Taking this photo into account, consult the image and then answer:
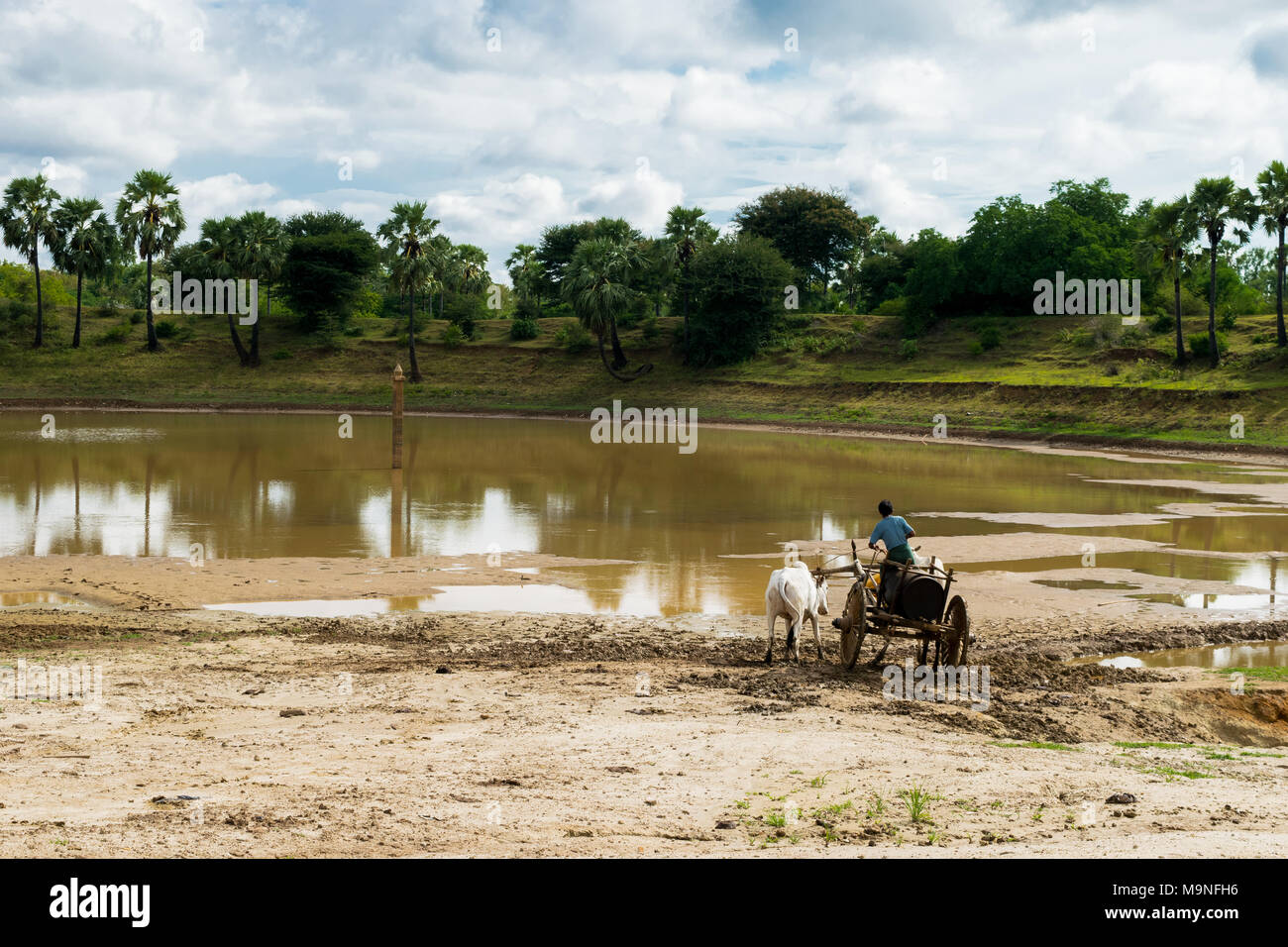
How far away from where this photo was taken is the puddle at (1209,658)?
12812mm

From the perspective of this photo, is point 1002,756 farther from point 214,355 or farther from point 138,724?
point 214,355

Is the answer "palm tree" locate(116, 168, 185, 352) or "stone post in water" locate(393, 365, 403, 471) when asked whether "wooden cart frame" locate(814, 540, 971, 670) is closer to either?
"stone post in water" locate(393, 365, 403, 471)

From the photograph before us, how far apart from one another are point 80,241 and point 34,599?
69.4 meters

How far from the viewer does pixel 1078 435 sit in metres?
52.1

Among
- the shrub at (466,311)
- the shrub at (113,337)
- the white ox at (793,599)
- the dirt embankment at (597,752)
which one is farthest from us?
the shrub at (466,311)

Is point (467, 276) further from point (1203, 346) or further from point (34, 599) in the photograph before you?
point (34, 599)

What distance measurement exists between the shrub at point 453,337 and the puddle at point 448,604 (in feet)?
227

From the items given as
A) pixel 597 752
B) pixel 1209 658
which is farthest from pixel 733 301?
pixel 597 752

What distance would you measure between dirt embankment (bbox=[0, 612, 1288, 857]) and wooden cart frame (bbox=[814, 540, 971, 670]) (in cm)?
46

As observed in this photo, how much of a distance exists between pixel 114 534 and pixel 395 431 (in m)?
14.2

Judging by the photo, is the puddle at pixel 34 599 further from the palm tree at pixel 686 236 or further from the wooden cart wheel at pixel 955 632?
the palm tree at pixel 686 236

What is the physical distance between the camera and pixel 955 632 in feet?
36.0

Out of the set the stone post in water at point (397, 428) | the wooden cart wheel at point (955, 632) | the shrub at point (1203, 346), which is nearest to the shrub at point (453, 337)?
the stone post in water at point (397, 428)
